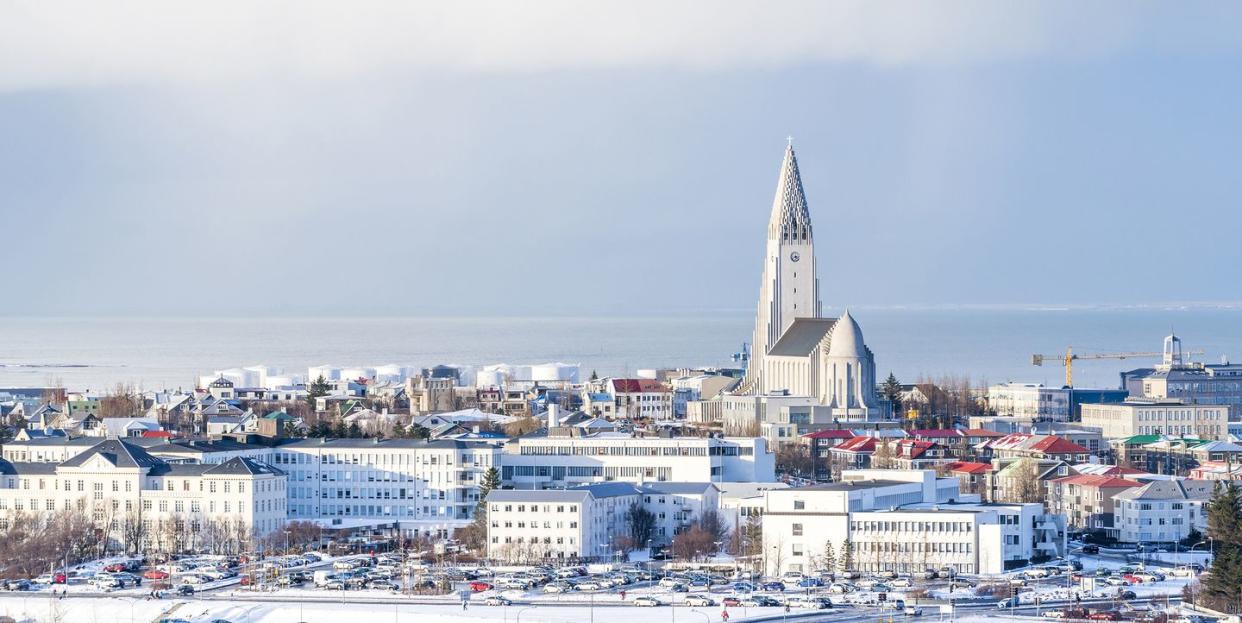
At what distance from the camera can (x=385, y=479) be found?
76062mm

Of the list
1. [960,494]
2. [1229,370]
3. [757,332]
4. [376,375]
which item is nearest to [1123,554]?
[960,494]

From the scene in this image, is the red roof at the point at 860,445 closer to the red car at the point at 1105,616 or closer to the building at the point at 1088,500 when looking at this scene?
the building at the point at 1088,500

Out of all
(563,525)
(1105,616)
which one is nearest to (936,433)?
(563,525)

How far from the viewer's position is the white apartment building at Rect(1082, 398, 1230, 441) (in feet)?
328

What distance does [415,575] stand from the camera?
60844mm

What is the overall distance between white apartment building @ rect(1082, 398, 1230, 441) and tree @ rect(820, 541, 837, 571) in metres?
37.5

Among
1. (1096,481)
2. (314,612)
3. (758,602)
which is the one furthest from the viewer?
(1096,481)

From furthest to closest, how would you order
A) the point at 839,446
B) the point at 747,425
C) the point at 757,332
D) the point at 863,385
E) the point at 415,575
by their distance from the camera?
the point at 757,332
the point at 863,385
the point at 747,425
the point at 839,446
the point at 415,575

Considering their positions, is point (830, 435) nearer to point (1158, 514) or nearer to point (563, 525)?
point (1158, 514)

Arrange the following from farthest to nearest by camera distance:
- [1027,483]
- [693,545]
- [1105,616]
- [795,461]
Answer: [795,461], [1027,483], [693,545], [1105,616]

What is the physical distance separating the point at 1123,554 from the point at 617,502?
11955mm

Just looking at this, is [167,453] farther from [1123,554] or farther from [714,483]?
[1123,554]

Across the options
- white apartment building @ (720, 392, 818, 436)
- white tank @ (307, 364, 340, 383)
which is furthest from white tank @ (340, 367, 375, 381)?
white apartment building @ (720, 392, 818, 436)

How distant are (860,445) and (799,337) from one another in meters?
30.5
